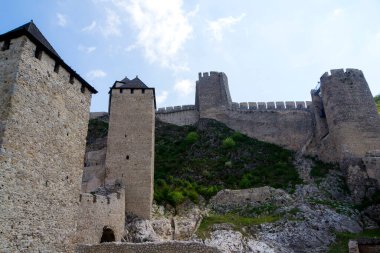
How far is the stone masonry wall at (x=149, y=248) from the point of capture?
47.4 feet

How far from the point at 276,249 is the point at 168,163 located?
622 inches

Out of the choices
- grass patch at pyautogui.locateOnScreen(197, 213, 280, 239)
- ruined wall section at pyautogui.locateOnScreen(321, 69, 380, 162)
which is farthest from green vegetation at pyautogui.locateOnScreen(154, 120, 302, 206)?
ruined wall section at pyautogui.locateOnScreen(321, 69, 380, 162)

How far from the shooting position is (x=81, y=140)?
12.9m

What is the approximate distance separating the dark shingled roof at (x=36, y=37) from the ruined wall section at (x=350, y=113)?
2228cm

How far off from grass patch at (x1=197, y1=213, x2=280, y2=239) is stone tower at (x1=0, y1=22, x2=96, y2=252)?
30.1 ft

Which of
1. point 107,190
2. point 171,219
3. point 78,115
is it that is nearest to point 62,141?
Result: point 78,115

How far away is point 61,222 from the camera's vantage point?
11078 millimetres

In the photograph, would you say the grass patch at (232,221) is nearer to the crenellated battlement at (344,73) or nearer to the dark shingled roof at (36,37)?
the dark shingled roof at (36,37)

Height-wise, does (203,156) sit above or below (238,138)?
below

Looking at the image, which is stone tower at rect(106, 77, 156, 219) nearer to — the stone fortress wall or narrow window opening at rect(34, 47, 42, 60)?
narrow window opening at rect(34, 47, 42, 60)

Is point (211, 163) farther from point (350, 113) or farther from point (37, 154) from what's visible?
point (37, 154)

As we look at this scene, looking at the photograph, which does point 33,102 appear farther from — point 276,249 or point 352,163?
point 352,163

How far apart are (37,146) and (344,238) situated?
53.9 feet

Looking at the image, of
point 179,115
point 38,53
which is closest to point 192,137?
point 179,115
